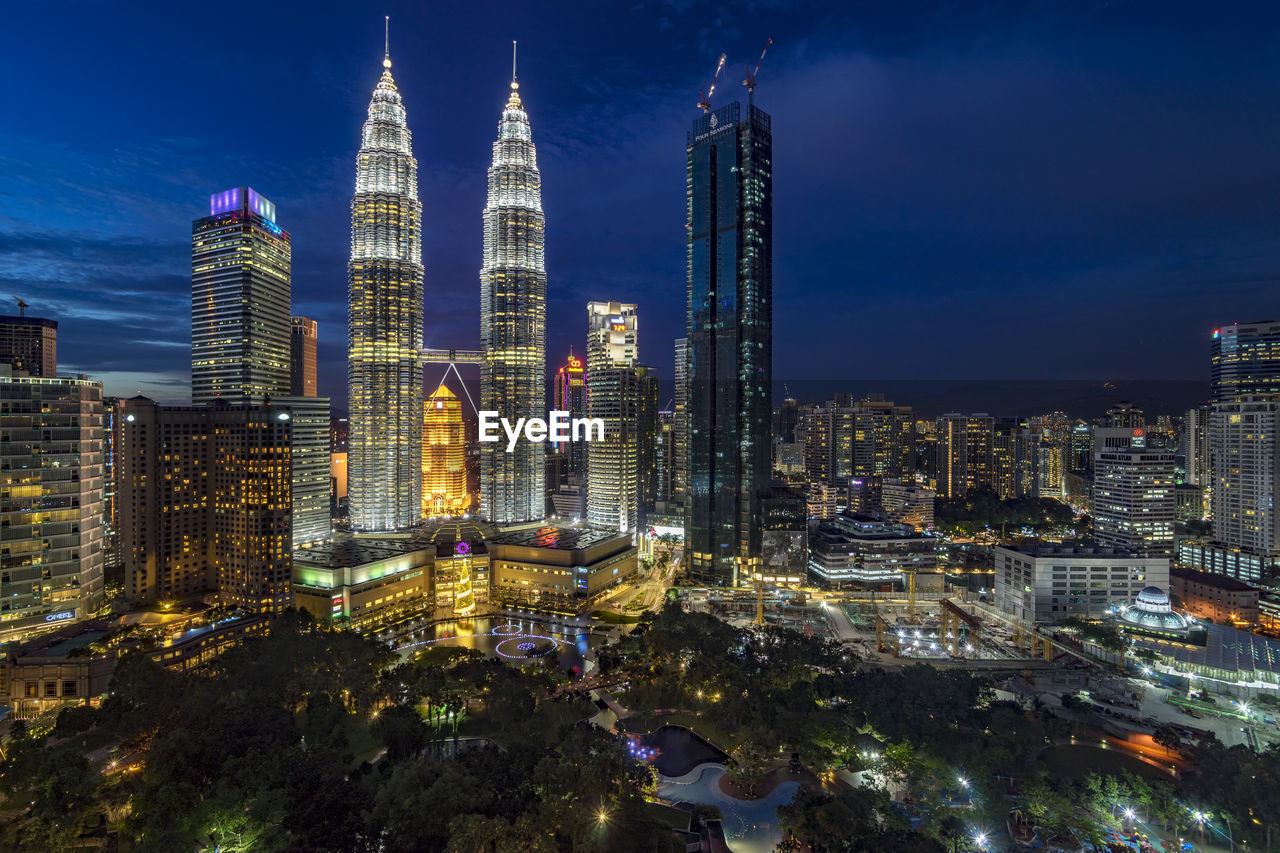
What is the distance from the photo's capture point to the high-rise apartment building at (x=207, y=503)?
43094mm

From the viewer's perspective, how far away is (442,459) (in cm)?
9056

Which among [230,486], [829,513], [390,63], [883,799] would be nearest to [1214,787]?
[883,799]

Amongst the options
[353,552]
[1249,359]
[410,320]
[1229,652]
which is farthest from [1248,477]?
[410,320]

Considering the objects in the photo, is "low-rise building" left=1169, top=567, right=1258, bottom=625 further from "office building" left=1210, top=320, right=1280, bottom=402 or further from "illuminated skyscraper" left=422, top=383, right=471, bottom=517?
"illuminated skyscraper" left=422, top=383, right=471, bottom=517

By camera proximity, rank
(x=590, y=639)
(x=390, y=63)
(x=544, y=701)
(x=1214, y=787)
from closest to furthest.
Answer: (x=1214, y=787)
(x=544, y=701)
(x=590, y=639)
(x=390, y=63)

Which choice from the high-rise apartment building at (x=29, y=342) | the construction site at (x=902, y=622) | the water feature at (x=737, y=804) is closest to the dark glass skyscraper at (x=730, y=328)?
the construction site at (x=902, y=622)

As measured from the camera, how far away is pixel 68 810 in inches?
722

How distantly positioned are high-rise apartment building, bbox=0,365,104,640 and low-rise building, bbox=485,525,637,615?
26845mm

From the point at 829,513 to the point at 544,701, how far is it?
6900 cm

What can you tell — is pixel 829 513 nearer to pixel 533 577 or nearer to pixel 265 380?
pixel 533 577

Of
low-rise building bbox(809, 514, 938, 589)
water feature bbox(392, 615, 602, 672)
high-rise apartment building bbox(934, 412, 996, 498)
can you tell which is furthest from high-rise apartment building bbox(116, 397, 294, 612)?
high-rise apartment building bbox(934, 412, 996, 498)

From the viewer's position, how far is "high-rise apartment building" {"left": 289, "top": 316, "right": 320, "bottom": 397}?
9219cm

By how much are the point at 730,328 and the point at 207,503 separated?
45.3 metres

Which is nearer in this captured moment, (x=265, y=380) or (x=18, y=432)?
(x=18, y=432)
